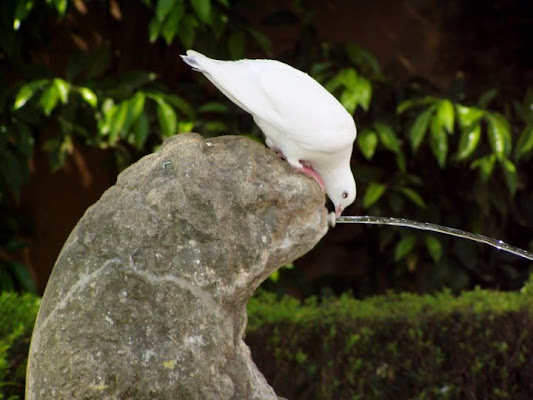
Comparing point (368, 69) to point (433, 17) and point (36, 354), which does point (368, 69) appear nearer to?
point (433, 17)

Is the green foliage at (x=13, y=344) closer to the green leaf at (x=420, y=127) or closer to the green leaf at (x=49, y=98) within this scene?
the green leaf at (x=49, y=98)

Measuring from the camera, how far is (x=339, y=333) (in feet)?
15.2

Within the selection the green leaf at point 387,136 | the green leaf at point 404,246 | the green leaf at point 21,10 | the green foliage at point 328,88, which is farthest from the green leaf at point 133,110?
the green leaf at point 404,246

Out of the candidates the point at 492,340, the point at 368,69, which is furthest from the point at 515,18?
the point at 492,340

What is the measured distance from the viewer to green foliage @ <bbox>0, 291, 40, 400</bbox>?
151 inches

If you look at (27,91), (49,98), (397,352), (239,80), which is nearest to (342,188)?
(239,80)

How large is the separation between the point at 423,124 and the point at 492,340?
146 centimetres

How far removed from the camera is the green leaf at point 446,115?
5344 millimetres

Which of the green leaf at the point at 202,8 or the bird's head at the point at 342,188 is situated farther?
the green leaf at the point at 202,8

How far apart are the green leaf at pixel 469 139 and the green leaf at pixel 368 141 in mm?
532

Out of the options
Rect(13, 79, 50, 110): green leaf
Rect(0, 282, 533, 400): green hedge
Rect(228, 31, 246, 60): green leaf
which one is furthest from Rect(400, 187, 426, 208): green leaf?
Rect(13, 79, 50, 110): green leaf

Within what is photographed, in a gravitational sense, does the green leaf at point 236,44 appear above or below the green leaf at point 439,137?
above

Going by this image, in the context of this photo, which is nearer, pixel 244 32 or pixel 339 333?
pixel 339 333

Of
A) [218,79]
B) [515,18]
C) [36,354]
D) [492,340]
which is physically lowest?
[492,340]
